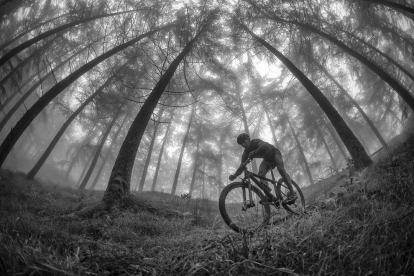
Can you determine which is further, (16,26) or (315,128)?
(315,128)

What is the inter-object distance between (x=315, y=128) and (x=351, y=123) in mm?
4395

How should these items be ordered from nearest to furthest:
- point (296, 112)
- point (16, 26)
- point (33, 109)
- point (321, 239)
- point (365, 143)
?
point (321, 239) → point (33, 109) → point (16, 26) → point (296, 112) → point (365, 143)

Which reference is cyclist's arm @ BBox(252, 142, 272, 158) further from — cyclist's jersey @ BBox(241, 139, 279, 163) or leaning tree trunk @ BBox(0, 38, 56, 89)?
leaning tree trunk @ BBox(0, 38, 56, 89)

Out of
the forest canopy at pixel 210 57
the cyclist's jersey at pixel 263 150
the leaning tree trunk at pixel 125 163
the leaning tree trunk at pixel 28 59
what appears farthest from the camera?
the leaning tree trunk at pixel 28 59

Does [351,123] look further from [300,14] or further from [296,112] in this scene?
[300,14]

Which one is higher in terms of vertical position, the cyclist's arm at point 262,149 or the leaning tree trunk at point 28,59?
the leaning tree trunk at point 28,59

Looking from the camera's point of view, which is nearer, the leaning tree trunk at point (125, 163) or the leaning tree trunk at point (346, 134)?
the leaning tree trunk at point (125, 163)

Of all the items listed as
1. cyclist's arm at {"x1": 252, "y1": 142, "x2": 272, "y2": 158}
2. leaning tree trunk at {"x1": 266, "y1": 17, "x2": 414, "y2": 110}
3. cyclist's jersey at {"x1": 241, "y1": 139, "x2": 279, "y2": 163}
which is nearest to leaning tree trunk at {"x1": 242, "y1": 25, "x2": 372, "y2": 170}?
leaning tree trunk at {"x1": 266, "y1": 17, "x2": 414, "y2": 110}

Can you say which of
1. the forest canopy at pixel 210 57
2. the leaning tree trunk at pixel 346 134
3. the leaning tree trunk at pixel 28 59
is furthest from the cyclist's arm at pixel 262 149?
the leaning tree trunk at pixel 28 59

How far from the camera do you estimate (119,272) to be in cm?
151

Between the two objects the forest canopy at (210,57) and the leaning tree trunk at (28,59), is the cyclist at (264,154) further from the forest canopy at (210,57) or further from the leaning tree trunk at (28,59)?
the leaning tree trunk at (28,59)

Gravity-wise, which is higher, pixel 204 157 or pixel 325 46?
pixel 325 46


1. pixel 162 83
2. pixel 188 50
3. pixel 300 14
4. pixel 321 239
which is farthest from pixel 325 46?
pixel 321 239

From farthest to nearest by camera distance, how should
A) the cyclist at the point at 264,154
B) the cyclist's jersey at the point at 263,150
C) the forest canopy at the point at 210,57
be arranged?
the forest canopy at the point at 210,57 → the cyclist's jersey at the point at 263,150 → the cyclist at the point at 264,154
